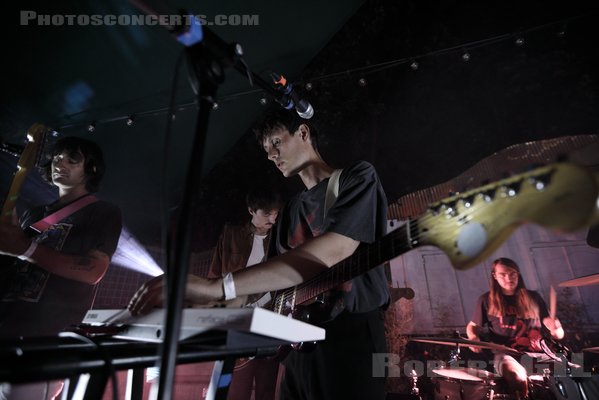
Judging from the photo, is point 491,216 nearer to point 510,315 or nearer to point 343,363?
point 343,363

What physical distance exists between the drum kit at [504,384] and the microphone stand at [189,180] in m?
3.69

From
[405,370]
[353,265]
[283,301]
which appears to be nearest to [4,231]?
[283,301]

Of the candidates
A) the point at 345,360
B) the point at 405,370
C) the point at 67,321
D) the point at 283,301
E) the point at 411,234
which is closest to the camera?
the point at 411,234

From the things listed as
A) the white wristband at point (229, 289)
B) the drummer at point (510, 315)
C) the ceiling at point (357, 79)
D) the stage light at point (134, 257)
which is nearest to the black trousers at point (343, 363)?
the white wristband at point (229, 289)

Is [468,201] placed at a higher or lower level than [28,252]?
lower

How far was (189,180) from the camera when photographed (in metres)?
0.87

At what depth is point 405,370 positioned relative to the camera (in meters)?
4.29

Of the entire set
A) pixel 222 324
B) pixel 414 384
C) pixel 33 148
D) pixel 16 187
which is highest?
pixel 33 148

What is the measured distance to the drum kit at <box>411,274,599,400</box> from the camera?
2834 mm

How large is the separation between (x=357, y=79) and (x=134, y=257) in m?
5.21

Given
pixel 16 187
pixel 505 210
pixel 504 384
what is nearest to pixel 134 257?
pixel 16 187

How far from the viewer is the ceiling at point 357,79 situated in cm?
351

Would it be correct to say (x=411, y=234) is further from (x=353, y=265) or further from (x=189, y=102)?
(x=189, y=102)

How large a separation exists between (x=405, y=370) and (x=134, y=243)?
5166mm
